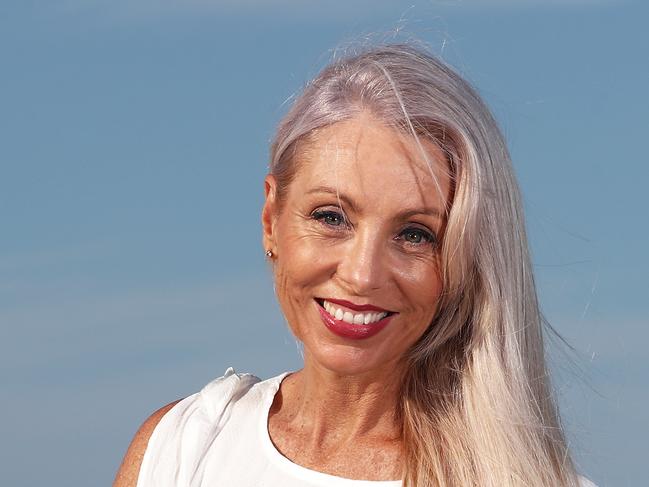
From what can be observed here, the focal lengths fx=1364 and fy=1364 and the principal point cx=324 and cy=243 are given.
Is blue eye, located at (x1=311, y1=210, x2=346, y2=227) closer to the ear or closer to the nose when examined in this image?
the nose

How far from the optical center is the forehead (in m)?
4.21

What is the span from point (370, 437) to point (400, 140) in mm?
1029

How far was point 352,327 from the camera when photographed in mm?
4355

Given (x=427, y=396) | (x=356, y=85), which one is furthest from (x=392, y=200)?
(x=427, y=396)

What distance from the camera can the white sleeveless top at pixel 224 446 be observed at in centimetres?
457

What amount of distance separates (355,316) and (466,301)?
39 cm

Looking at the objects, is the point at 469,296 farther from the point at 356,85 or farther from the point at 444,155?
the point at 356,85

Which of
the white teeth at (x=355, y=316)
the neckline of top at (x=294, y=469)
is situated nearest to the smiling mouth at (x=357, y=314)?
the white teeth at (x=355, y=316)

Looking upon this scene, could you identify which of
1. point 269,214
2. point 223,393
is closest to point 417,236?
point 269,214

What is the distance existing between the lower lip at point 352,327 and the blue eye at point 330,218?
11.9 inches

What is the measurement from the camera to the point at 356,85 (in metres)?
4.41

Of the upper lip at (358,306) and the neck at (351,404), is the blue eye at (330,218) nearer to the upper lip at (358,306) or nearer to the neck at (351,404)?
the upper lip at (358,306)

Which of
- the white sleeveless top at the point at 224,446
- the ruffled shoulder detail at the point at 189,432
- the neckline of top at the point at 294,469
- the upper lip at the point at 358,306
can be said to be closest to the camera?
the upper lip at the point at 358,306

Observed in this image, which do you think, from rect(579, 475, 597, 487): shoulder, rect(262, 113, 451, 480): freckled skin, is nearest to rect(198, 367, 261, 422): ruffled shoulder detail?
rect(262, 113, 451, 480): freckled skin
